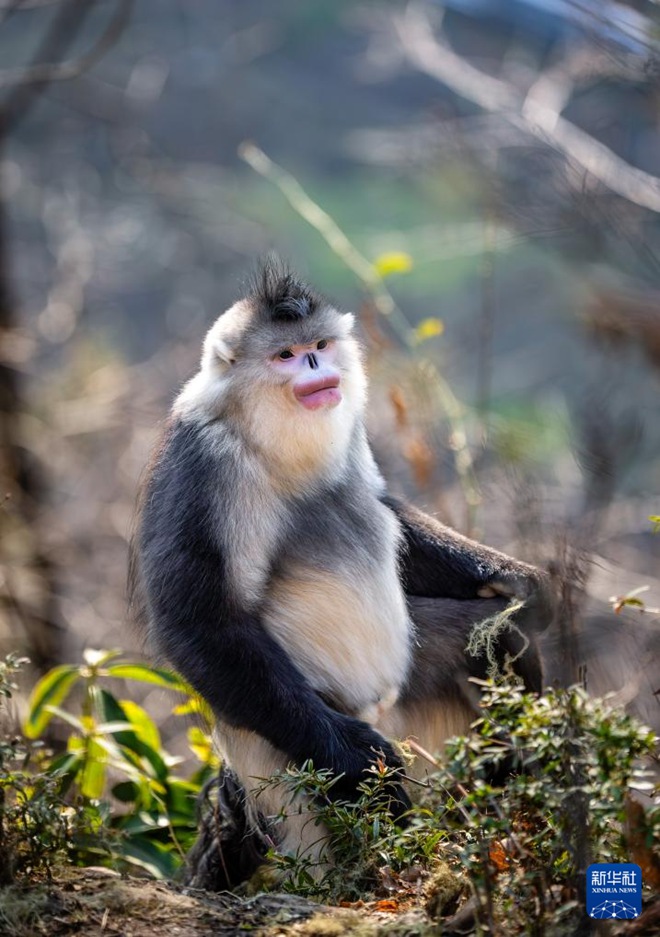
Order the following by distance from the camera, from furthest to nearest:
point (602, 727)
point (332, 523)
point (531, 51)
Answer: point (531, 51), point (332, 523), point (602, 727)

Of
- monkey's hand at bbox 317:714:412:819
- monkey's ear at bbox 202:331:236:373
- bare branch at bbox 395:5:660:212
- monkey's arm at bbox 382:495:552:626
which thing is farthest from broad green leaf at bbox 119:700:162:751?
bare branch at bbox 395:5:660:212

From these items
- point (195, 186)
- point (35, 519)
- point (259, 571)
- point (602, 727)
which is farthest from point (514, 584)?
point (195, 186)

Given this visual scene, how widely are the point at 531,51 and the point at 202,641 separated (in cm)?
629

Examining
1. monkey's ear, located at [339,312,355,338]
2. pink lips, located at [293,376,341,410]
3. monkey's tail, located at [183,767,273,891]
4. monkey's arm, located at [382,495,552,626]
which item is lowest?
monkey's tail, located at [183,767,273,891]

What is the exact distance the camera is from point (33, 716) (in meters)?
4.23

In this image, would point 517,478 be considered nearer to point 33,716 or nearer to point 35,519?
point 33,716

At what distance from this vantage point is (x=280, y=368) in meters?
3.46

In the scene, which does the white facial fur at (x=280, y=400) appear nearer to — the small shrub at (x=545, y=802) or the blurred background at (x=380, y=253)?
the blurred background at (x=380, y=253)

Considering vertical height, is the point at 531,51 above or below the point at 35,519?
above

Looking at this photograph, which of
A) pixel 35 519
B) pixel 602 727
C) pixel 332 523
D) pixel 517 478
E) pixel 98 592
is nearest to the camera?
pixel 602 727

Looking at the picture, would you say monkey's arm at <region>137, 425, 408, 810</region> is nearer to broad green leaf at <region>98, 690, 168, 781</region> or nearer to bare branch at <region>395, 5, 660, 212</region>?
broad green leaf at <region>98, 690, 168, 781</region>

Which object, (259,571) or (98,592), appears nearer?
(259,571)

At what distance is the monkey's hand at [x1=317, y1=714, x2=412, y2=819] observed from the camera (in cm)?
307

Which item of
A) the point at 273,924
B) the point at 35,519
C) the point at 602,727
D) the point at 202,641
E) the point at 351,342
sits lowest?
the point at 273,924
